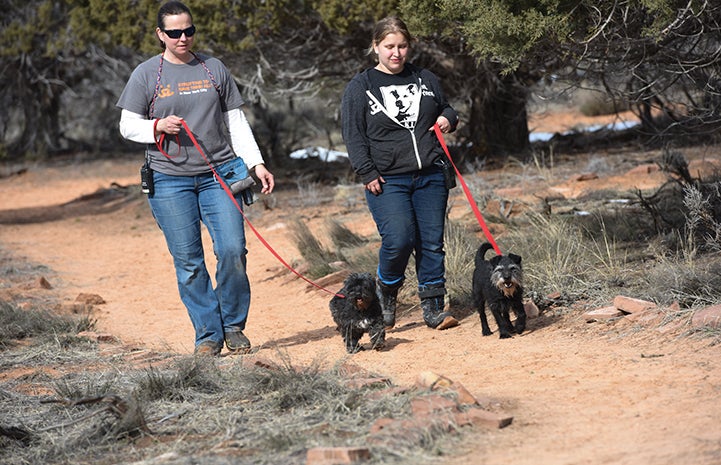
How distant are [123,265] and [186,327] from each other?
4146mm

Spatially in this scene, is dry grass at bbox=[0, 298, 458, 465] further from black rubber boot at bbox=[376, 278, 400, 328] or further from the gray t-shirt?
black rubber boot at bbox=[376, 278, 400, 328]

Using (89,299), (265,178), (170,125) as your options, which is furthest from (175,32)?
(89,299)

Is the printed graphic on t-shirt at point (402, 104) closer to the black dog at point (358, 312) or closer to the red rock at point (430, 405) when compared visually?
the black dog at point (358, 312)

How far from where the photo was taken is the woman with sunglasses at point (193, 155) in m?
6.66

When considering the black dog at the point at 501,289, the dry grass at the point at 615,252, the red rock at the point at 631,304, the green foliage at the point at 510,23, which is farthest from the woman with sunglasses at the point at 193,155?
the red rock at the point at 631,304

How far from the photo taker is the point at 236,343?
699 cm

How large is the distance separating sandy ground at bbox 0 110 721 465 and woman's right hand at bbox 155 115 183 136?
1.62 meters

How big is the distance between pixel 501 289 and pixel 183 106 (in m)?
2.42

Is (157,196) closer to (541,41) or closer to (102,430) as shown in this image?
(102,430)

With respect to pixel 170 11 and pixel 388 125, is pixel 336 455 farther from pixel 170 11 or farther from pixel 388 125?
pixel 170 11

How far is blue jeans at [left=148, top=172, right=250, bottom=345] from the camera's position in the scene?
6758 millimetres

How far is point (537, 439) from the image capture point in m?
4.52

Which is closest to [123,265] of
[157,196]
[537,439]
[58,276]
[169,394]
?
[58,276]

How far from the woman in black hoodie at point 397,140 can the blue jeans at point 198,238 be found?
0.96 m
